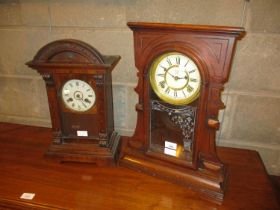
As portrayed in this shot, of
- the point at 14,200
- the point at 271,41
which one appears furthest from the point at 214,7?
the point at 14,200

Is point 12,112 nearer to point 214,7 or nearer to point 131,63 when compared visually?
point 131,63

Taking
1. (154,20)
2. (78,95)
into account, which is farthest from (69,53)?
(154,20)

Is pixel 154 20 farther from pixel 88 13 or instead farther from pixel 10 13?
pixel 10 13

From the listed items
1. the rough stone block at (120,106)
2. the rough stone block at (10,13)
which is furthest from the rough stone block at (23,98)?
the rough stone block at (120,106)

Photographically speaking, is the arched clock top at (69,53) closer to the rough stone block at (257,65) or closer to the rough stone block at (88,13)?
the rough stone block at (88,13)

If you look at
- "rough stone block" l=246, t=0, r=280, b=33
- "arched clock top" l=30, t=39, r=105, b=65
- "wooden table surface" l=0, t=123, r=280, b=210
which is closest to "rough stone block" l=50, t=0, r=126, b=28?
"arched clock top" l=30, t=39, r=105, b=65

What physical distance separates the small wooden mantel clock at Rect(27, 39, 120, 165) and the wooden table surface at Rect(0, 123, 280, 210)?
0.24ft

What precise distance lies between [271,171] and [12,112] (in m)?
1.60

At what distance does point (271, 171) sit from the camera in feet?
4.25

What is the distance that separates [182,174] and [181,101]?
12.1 inches

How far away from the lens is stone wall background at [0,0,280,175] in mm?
1021

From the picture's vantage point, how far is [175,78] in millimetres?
855

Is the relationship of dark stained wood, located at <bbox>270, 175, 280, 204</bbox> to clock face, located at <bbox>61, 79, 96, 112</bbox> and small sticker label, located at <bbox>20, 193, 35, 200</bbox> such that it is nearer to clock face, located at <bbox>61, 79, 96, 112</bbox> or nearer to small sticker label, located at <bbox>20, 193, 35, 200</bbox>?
clock face, located at <bbox>61, 79, 96, 112</bbox>

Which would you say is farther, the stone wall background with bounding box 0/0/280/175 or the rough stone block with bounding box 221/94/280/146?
the rough stone block with bounding box 221/94/280/146
